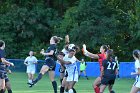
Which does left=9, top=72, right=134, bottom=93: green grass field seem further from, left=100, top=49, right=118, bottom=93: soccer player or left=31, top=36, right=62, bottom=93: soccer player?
left=100, top=49, right=118, bottom=93: soccer player

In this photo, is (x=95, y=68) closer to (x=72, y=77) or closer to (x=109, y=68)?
(x=109, y=68)

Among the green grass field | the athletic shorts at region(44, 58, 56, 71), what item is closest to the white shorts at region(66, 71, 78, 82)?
the athletic shorts at region(44, 58, 56, 71)

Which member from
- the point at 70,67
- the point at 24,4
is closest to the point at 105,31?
the point at 24,4

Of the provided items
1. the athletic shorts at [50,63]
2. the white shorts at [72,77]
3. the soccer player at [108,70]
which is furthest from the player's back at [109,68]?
the athletic shorts at [50,63]

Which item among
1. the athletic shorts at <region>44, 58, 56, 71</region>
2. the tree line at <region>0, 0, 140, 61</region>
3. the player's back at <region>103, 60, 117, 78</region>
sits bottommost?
the tree line at <region>0, 0, 140, 61</region>

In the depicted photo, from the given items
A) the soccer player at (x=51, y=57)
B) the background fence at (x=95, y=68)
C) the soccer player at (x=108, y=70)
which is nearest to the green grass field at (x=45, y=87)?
the soccer player at (x=51, y=57)

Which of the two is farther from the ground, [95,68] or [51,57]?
[51,57]

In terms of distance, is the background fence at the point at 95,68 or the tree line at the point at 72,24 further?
the tree line at the point at 72,24

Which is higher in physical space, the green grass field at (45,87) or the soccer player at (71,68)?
the soccer player at (71,68)

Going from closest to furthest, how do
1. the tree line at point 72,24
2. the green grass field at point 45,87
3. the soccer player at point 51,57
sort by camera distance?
the soccer player at point 51,57
the green grass field at point 45,87
the tree line at point 72,24

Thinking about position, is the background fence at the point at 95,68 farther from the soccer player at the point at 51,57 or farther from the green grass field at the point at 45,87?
the soccer player at the point at 51,57

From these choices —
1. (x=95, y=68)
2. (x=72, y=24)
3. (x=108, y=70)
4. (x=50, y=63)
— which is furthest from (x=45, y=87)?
(x=72, y=24)

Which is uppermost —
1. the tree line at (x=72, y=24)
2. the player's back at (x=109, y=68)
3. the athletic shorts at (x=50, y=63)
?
the player's back at (x=109, y=68)

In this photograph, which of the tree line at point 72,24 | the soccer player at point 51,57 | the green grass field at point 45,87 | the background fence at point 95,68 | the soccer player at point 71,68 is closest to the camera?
the soccer player at point 71,68
